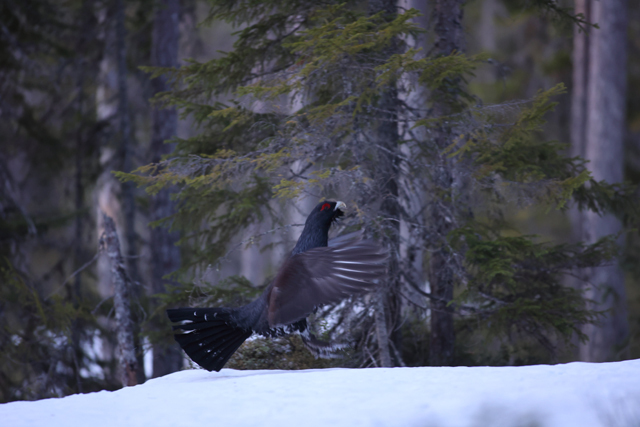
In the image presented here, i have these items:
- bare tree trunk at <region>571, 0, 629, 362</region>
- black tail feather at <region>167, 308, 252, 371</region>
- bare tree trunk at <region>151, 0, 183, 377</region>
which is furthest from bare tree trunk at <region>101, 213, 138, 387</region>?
bare tree trunk at <region>571, 0, 629, 362</region>

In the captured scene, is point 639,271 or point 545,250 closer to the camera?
point 545,250

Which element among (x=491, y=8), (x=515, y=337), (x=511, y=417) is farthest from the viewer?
(x=491, y=8)

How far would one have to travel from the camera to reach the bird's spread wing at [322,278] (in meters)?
4.41

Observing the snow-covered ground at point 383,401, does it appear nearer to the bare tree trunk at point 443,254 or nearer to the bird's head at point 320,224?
the bird's head at point 320,224

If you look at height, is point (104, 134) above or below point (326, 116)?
above

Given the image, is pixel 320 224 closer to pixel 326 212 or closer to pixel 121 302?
pixel 326 212

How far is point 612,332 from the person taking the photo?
12656 millimetres

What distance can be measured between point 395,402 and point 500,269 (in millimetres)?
2406

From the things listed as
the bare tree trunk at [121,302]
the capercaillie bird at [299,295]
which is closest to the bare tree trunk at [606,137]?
the capercaillie bird at [299,295]

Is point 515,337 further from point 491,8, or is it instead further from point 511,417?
point 491,8

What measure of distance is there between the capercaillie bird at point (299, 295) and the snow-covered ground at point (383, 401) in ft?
2.20

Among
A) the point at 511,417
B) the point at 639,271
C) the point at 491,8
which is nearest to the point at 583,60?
the point at 639,271

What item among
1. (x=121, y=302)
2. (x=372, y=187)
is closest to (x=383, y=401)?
(x=372, y=187)

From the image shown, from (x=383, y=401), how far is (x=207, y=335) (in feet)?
7.44
